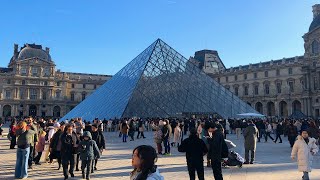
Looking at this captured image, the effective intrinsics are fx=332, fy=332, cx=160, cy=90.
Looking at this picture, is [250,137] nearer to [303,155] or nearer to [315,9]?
[303,155]

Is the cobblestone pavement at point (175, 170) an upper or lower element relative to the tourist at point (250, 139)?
lower

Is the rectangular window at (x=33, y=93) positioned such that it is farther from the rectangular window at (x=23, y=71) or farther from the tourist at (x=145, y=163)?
the tourist at (x=145, y=163)

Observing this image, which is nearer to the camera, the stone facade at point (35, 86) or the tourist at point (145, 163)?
the tourist at point (145, 163)

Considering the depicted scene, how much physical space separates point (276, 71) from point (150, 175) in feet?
175

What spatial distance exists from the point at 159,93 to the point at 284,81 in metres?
32.1

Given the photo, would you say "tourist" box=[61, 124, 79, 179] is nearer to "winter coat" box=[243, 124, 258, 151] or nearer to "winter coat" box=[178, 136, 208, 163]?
"winter coat" box=[178, 136, 208, 163]

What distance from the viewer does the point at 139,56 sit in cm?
2934

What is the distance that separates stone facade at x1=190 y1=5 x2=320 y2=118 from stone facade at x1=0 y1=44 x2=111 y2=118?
2902cm

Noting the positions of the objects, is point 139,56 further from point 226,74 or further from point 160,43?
point 226,74

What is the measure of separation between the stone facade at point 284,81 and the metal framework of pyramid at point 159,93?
68.7 ft

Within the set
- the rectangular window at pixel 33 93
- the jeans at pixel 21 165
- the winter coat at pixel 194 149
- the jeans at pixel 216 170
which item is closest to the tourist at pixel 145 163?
the winter coat at pixel 194 149

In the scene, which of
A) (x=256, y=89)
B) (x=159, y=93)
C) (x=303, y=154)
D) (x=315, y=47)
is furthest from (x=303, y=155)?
(x=256, y=89)

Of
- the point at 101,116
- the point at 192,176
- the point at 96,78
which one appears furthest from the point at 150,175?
the point at 96,78

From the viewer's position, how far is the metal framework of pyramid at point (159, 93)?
23.4 m
